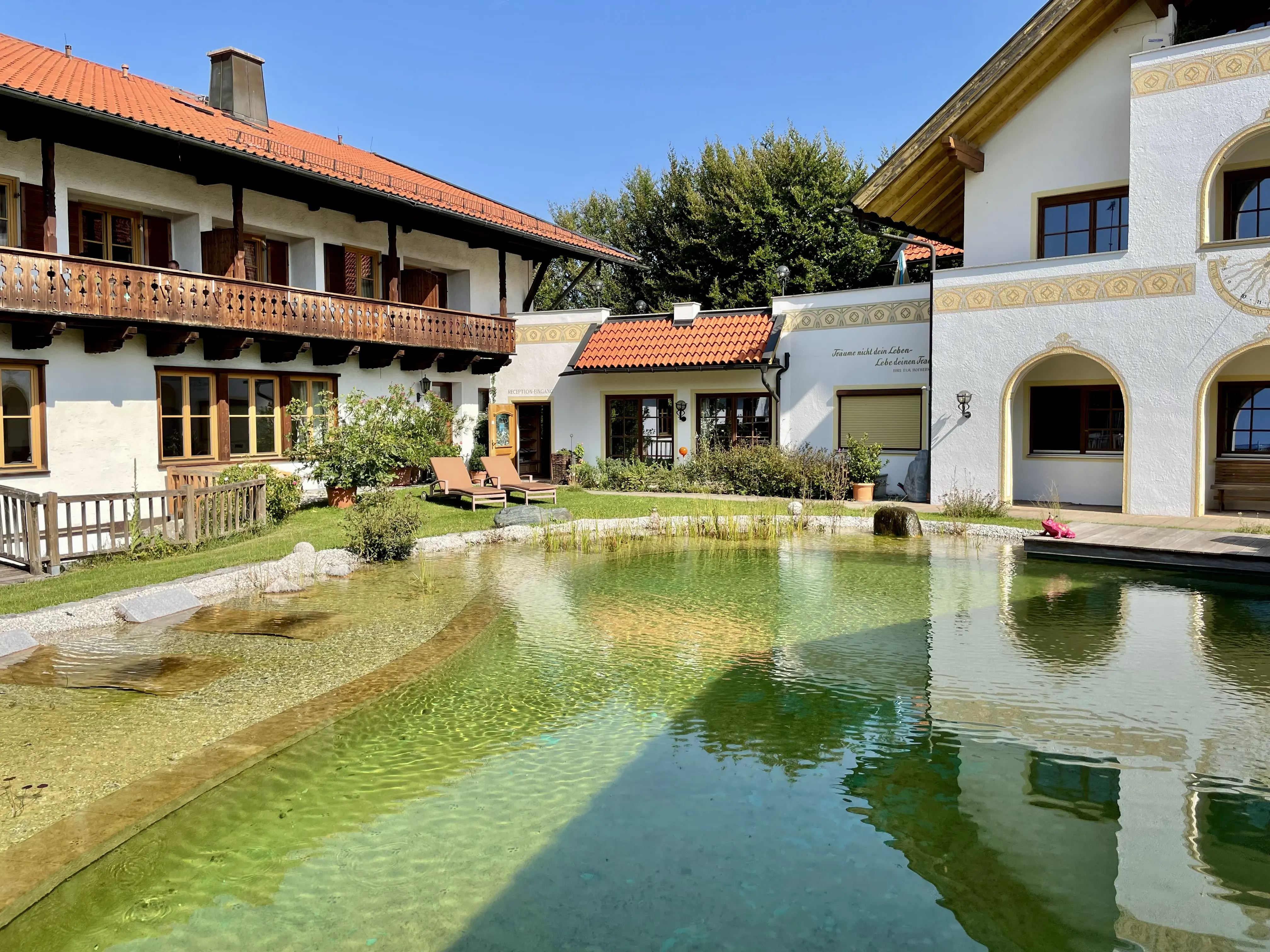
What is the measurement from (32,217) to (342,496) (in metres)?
6.45

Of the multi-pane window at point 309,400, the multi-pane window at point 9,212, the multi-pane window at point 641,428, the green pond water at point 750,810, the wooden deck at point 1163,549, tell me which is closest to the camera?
the green pond water at point 750,810

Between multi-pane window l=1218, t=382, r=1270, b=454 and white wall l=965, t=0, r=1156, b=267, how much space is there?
11.4ft

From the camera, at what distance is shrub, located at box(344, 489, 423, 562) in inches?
464

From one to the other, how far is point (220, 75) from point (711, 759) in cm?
2134

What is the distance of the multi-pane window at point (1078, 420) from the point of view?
1617 cm

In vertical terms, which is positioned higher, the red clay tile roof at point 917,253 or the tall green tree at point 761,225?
the tall green tree at point 761,225

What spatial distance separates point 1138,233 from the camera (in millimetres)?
14406

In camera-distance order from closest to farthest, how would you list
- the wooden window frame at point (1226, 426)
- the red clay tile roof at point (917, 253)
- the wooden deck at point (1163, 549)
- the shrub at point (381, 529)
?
1. the wooden deck at point (1163, 549)
2. the shrub at point (381, 529)
3. the wooden window frame at point (1226, 426)
4. the red clay tile roof at point (917, 253)

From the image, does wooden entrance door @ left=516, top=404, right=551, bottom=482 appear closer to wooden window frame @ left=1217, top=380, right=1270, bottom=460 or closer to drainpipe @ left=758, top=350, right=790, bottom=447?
drainpipe @ left=758, top=350, right=790, bottom=447

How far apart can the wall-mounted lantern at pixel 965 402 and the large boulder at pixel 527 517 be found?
23.8 feet

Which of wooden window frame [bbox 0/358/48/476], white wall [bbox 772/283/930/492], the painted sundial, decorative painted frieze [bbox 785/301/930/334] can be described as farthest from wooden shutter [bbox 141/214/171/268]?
the painted sundial

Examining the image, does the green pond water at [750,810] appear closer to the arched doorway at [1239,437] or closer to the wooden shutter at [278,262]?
the arched doorway at [1239,437]

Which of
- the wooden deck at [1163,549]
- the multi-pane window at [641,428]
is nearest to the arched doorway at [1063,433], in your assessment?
the wooden deck at [1163,549]

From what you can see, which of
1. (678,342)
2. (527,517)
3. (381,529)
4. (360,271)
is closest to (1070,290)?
(678,342)
